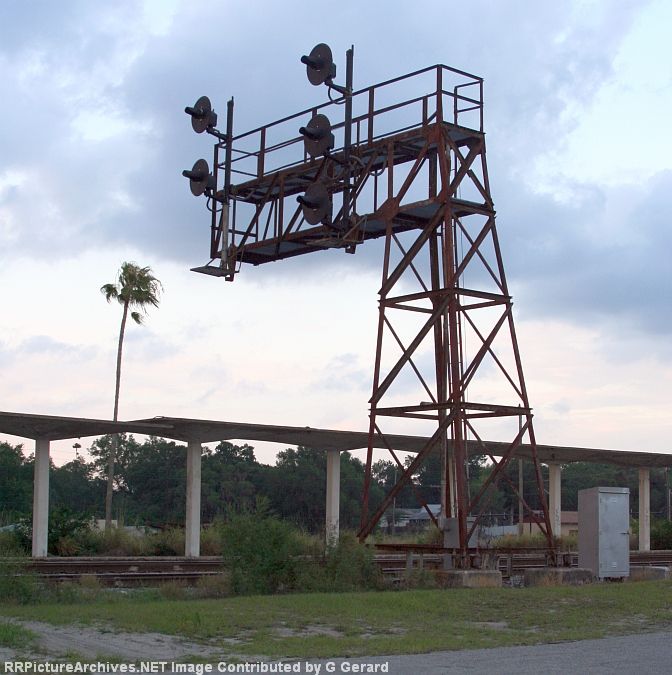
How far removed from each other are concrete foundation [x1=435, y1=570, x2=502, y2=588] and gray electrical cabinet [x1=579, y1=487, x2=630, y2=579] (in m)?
2.68

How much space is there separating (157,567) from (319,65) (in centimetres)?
1307

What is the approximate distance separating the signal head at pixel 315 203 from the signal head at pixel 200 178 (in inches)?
165

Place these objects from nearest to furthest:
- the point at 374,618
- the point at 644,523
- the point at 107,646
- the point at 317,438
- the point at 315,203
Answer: the point at 107,646
the point at 374,618
the point at 315,203
the point at 317,438
the point at 644,523

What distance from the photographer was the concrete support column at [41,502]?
3022cm

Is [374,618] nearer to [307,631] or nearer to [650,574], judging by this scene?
[307,631]

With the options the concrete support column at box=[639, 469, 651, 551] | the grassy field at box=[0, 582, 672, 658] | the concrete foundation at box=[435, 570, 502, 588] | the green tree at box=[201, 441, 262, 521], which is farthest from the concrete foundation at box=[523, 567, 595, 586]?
the green tree at box=[201, 441, 262, 521]

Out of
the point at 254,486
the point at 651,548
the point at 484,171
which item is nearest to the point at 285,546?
the point at 484,171

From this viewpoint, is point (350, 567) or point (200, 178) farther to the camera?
point (200, 178)

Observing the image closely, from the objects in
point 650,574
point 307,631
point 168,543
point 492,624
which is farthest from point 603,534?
point 168,543

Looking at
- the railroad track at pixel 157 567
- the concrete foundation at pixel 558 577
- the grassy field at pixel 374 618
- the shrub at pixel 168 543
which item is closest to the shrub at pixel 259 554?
the grassy field at pixel 374 618

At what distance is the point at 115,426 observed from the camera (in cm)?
2980

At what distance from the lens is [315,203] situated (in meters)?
24.0

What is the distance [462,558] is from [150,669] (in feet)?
40.0

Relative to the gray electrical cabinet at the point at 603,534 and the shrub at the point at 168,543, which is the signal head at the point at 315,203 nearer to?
the gray electrical cabinet at the point at 603,534
